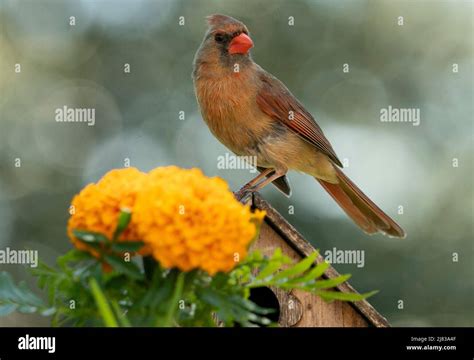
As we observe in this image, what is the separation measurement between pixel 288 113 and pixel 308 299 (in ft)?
4.75

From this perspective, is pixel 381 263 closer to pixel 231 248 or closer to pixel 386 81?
pixel 386 81

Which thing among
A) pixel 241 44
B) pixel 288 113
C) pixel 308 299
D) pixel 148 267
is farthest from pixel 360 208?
pixel 148 267

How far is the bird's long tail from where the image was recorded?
3688mm

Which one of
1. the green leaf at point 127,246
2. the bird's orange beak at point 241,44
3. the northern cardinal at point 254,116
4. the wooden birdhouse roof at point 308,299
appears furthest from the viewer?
the northern cardinal at point 254,116

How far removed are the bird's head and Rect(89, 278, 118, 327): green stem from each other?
240 centimetres

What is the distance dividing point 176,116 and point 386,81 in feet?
6.10

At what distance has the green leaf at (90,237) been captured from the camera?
1399 mm

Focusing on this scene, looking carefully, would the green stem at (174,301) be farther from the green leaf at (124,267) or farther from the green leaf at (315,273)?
the green leaf at (315,273)

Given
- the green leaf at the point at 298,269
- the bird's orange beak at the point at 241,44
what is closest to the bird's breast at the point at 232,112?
the bird's orange beak at the point at 241,44

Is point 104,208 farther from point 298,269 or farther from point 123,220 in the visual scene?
point 298,269

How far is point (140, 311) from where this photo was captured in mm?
1412

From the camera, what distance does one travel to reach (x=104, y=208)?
145cm

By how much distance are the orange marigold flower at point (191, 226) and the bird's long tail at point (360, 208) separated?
7.77 feet
